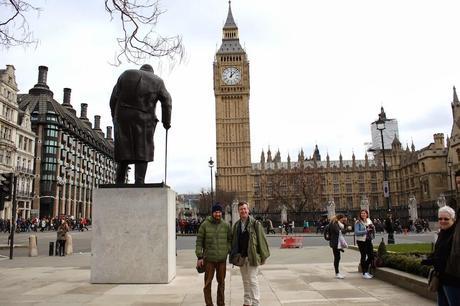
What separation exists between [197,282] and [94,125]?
105019 millimetres

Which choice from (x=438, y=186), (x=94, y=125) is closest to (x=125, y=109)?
(x=438, y=186)

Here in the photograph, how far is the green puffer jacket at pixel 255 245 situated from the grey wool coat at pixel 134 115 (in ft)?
13.3

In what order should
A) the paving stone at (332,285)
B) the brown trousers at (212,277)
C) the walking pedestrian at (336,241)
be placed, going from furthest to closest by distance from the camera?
the walking pedestrian at (336,241), the paving stone at (332,285), the brown trousers at (212,277)

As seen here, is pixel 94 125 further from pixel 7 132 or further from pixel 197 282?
pixel 197 282

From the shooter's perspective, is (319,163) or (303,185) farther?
(319,163)

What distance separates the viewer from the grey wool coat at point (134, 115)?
966 centimetres

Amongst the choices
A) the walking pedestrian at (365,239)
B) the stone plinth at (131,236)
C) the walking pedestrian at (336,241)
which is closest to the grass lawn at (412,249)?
the walking pedestrian at (365,239)

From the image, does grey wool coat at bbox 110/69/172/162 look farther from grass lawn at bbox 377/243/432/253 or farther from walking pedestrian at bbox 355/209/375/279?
grass lawn at bbox 377/243/432/253

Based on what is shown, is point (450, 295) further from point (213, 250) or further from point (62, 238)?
point (62, 238)

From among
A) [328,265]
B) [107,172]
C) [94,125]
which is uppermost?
[94,125]

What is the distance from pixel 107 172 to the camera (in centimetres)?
10069

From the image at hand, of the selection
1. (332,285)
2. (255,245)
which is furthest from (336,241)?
(255,245)

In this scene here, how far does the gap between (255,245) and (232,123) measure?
10509 cm

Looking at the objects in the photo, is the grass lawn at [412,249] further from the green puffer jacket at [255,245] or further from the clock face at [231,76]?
the clock face at [231,76]
